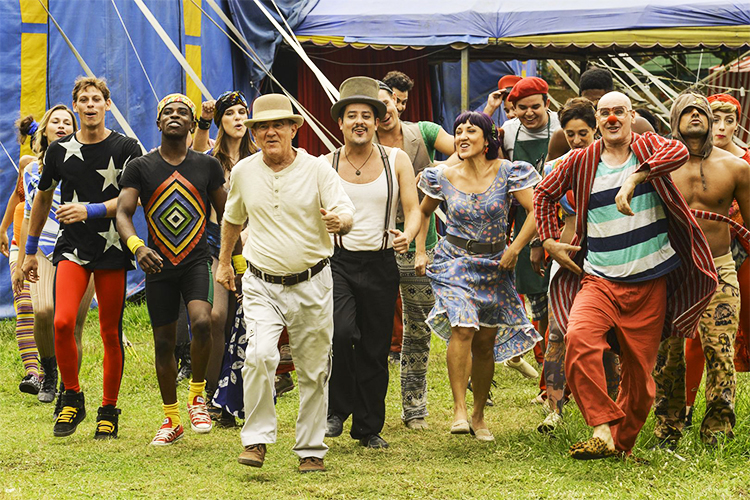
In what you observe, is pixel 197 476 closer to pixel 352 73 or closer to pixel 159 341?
pixel 159 341

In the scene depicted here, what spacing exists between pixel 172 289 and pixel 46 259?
72.6 inches

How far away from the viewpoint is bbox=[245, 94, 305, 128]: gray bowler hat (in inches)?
226

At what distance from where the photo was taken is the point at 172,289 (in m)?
6.54

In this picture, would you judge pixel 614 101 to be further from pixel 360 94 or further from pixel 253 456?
pixel 253 456

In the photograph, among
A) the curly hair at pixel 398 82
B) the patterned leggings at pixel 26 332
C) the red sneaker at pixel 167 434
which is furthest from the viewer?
the curly hair at pixel 398 82

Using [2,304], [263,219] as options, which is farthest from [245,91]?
[263,219]

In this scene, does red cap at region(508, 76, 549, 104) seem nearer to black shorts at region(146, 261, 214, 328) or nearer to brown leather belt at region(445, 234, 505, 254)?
brown leather belt at region(445, 234, 505, 254)

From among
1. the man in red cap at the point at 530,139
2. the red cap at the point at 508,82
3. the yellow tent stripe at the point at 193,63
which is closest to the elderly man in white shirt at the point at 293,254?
the man in red cap at the point at 530,139

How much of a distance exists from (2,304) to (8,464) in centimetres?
526

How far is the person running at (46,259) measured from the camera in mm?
7684

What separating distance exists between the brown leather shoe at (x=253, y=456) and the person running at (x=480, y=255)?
146cm

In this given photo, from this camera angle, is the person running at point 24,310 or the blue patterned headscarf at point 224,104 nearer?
the blue patterned headscarf at point 224,104

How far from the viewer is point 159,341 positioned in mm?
6461

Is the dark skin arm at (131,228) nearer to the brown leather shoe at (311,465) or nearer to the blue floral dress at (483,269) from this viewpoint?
the brown leather shoe at (311,465)
